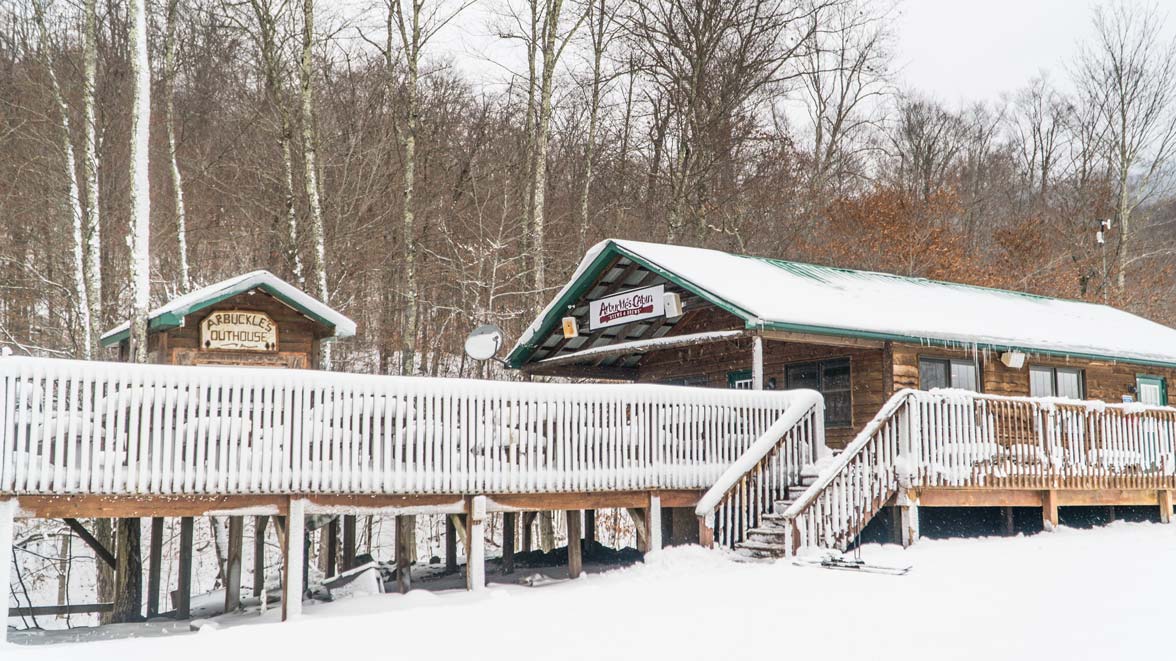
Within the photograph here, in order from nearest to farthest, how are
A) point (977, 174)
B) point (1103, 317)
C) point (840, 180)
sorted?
point (1103, 317)
point (840, 180)
point (977, 174)

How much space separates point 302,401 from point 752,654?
5.58 m

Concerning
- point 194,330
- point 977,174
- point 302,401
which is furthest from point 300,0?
point 977,174

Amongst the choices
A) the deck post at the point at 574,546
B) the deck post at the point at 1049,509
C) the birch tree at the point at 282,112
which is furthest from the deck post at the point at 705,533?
the birch tree at the point at 282,112

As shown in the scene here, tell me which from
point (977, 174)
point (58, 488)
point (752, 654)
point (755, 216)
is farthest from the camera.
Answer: point (977, 174)

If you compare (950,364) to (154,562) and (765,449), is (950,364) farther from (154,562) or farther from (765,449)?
(154,562)

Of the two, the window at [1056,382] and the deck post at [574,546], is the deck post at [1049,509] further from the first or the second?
the deck post at [574,546]

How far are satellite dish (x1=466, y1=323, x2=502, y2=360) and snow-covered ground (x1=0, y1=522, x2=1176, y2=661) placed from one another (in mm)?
4670

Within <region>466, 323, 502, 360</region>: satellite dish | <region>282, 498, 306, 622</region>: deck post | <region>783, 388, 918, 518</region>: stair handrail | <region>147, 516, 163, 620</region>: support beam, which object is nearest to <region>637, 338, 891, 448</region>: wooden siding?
<region>783, 388, 918, 518</region>: stair handrail

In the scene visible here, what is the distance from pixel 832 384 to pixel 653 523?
210 inches

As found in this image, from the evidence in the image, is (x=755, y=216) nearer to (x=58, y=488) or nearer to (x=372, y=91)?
(x=372, y=91)

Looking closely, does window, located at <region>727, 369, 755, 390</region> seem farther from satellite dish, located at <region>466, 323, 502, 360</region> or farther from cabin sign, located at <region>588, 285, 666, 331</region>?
satellite dish, located at <region>466, 323, 502, 360</region>

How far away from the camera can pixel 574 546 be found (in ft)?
47.6

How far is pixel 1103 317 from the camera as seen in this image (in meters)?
22.9

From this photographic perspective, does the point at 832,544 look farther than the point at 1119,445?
No
